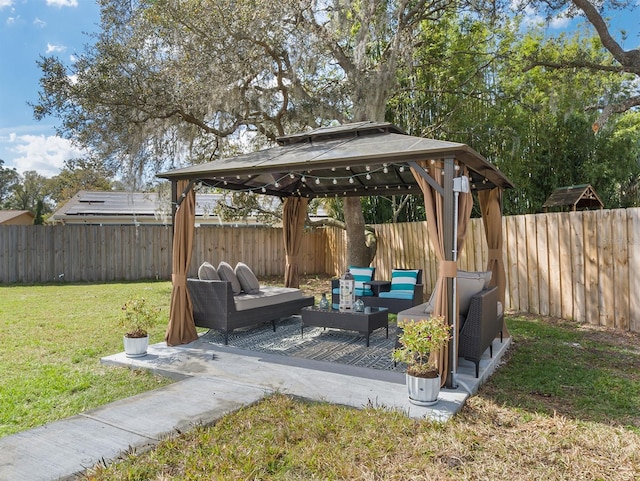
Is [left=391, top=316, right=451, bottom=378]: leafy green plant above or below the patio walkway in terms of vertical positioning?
above

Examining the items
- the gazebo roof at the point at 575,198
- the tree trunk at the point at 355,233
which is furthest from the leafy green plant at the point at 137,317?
the gazebo roof at the point at 575,198

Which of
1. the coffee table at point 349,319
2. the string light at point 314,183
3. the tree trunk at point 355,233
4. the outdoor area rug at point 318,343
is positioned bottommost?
the outdoor area rug at point 318,343

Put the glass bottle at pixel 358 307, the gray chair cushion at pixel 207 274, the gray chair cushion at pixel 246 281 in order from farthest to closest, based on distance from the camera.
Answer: the gray chair cushion at pixel 246 281 → the gray chair cushion at pixel 207 274 → the glass bottle at pixel 358 307

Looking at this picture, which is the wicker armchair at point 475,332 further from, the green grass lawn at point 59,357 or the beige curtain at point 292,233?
the beige curtain at point 292,233

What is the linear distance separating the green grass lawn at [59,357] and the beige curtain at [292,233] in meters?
2.38

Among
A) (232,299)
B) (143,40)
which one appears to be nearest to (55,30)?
(143,40)

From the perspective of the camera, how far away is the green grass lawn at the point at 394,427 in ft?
9.12

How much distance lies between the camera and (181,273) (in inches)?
234

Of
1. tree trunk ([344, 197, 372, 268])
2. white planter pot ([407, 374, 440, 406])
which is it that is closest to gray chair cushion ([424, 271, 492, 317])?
white planter pot ([407, 374, 440, 406])

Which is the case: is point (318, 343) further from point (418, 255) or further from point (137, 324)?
point (418, 255)

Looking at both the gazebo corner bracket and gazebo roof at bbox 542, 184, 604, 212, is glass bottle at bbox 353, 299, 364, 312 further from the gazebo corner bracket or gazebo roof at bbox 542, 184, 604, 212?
gazebo roof at bbox 542, 184, 604, 212

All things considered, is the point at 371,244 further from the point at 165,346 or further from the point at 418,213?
the point at 165,346

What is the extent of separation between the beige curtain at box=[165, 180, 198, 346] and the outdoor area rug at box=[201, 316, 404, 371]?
46cm

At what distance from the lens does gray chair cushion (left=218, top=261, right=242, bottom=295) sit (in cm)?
669
